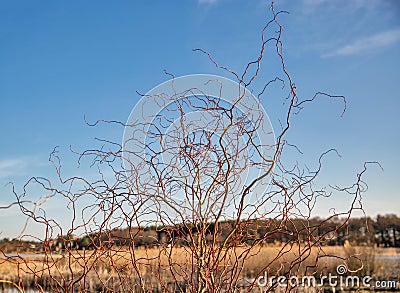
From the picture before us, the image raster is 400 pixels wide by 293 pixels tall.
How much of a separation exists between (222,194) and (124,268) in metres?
0.51

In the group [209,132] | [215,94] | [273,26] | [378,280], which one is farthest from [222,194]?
[378,280]

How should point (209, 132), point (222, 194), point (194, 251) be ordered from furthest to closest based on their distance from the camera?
point (209, 132) → point (222, 194) → point (194, 251)

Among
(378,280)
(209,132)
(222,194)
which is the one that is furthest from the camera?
(378,280)

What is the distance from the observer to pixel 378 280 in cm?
784

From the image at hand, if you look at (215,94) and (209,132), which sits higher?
(215,94)

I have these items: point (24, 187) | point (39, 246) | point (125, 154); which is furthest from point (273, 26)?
point (39, 246)

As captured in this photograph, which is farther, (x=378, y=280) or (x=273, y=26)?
(x=378, y=280)

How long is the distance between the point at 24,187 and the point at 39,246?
0.27 metres

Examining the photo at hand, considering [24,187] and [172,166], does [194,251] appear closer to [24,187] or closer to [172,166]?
[172,166]

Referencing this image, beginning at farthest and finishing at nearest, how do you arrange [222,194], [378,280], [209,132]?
1. [378,280]
2. [209,132]
3. [222,194]

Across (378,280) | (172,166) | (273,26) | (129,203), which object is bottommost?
(378,280)

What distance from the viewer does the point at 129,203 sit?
1.84 m

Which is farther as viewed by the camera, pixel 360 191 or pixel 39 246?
pixel 39 246

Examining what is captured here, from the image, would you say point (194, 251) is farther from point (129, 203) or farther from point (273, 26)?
point (273, 26)
